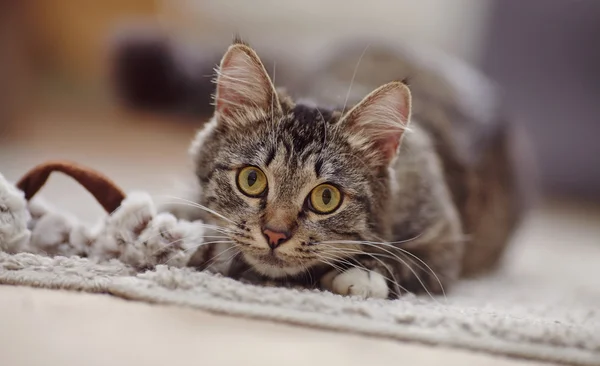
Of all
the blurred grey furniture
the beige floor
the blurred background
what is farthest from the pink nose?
the blurred grey furniture

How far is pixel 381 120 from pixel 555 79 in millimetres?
3028

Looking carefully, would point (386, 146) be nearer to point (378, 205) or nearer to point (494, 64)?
point (378, 205)

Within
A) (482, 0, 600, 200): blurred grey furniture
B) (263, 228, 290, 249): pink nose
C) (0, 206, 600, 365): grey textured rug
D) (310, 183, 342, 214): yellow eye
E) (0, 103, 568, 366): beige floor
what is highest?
(482, 0, 600, 200): blurred grey furniture

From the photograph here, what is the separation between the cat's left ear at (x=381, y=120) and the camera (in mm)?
1391

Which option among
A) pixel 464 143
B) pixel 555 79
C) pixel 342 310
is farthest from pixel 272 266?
pixel 555 79

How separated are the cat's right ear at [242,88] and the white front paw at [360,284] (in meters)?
0.42

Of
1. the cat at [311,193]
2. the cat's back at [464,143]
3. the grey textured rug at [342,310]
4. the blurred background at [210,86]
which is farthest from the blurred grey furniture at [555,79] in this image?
the grey textured rug at [342,310]

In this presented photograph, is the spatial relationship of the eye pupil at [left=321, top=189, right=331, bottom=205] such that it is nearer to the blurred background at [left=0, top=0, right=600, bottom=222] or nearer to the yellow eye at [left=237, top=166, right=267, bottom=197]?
the yellow eye at [left=237, top=166, right=267, bottom=197]

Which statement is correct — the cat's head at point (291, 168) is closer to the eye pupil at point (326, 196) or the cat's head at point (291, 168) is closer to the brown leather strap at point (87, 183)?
the eye pupil at point (326, 196)

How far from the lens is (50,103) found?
441 cm

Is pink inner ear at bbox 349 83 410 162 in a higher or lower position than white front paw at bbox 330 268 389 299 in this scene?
higher

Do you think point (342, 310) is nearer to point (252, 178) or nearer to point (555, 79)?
point (252, 178)

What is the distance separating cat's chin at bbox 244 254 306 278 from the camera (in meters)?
1.30

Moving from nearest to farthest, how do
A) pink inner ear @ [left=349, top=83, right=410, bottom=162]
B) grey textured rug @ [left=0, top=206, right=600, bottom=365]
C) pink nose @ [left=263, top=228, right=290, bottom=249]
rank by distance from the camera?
grey textured rug @ [left=0, top=206, right=600, bottom=365] → pink nose @ [left=263, top=228, right=290, bottom=249] → pink inner ear @ [left=349, top=83, right=410, bottom=162]
